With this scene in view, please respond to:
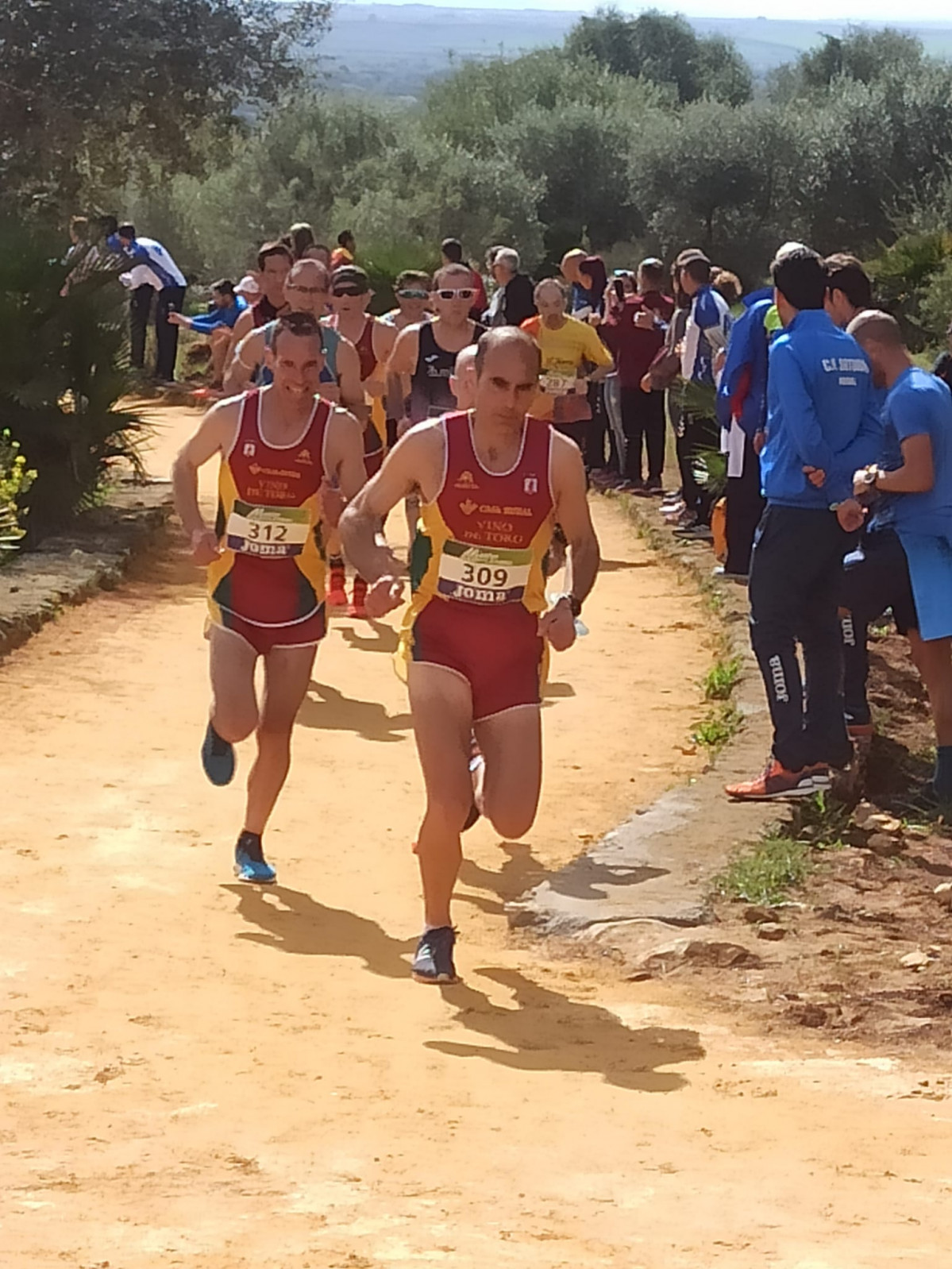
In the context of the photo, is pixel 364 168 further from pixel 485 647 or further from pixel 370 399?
pixel 485 647

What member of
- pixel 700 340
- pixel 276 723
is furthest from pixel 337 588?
pixel 276 723

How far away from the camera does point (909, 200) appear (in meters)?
34.0

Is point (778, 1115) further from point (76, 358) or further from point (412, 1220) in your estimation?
point (76, 358)

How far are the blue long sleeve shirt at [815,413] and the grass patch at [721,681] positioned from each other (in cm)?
263

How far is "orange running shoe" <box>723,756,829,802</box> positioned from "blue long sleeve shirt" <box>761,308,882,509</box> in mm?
1045

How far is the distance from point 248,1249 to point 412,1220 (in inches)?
15.0

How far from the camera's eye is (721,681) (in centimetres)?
1134

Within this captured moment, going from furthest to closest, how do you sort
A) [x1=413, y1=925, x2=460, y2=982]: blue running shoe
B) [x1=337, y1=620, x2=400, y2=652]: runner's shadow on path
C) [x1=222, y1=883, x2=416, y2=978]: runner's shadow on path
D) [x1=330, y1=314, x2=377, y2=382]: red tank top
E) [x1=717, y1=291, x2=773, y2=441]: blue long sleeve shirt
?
[x1=330, y1=314, x2=377, y2=382]: red tank top → [x1=337, y1=620, x2=400, y2=652]: runner's shadow on path → [x1=717, y1=291, x2=773, y2=441]: blue long sleeve shirt → [x1=222, y1=883, x2=416, y2=978]: runner's shadow on path → [x1=413, y1=925, x2=460, y2=982]: blue running shoe

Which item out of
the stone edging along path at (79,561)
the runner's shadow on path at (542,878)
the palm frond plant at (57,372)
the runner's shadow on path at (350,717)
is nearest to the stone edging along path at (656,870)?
the runner's shadow on path at (542,878)

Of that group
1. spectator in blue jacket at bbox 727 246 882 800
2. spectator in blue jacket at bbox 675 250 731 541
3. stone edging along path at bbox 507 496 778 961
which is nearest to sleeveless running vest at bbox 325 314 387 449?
spectator in blue jacket at bbox 675 250 731 541

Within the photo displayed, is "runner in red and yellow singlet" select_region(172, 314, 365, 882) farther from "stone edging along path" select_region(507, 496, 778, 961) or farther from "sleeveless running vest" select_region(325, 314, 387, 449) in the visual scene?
"sleeveless running vest" select_region(325, 314, 387, 449)

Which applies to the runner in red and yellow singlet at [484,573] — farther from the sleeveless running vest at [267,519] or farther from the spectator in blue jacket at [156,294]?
the spectator in blue jacket at [156,294]

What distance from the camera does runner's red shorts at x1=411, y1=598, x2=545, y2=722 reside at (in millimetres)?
6586

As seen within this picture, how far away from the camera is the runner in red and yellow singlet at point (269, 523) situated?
7.76 metres
